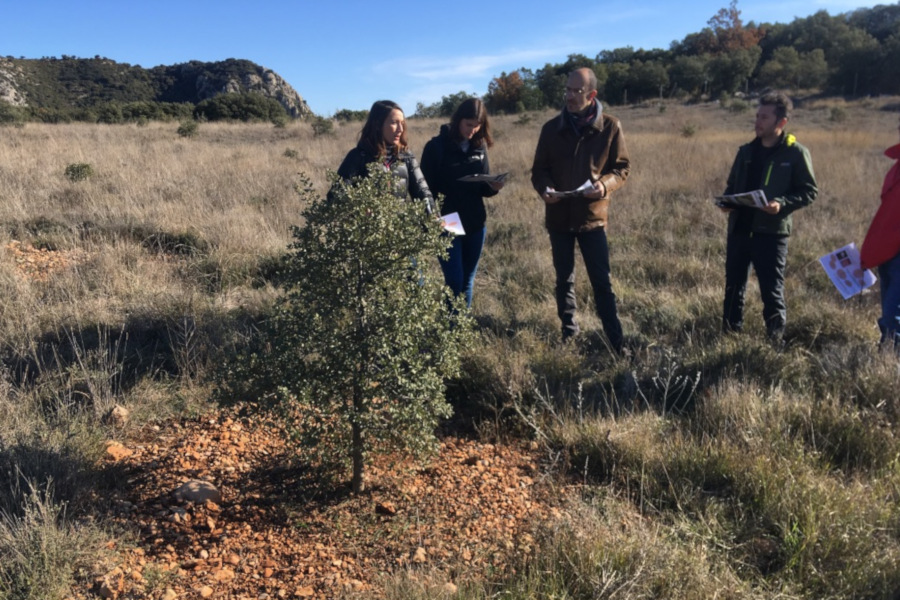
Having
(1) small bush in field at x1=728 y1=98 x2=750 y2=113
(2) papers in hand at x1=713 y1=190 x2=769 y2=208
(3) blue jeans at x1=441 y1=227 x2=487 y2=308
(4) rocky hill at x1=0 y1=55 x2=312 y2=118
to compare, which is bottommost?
(3) blue jeans at x1=441 y1=227 x2=487 y2=308

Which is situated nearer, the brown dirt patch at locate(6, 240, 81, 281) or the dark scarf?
the dark scarf

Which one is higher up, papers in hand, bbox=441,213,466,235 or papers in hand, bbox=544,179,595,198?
papers in hand, bbox=544,179,595,198

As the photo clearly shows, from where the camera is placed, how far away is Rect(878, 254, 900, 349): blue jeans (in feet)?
11.8

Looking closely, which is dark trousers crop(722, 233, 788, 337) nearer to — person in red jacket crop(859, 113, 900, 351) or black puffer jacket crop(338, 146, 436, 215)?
person in red jacket crop(859, 113, 900, 351)

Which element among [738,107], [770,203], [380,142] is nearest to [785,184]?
[770,203]

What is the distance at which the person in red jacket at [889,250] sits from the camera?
3600mm

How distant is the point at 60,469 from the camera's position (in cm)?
256

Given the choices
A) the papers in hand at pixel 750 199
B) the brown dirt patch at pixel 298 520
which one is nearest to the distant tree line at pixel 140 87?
the papers in hand at pixel 750 199

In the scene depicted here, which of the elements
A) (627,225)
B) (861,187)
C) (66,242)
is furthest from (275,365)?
(861,187)

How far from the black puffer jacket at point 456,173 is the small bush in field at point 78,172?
732 cm

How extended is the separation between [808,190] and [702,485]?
97.8 inches

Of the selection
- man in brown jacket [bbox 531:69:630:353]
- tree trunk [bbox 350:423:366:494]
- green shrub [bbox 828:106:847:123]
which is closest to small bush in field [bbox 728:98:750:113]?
green shrub [bbox 828:106:847:123]

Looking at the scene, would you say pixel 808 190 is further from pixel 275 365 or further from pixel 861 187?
pixel 861 187

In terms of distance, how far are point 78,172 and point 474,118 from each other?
25.6ft
